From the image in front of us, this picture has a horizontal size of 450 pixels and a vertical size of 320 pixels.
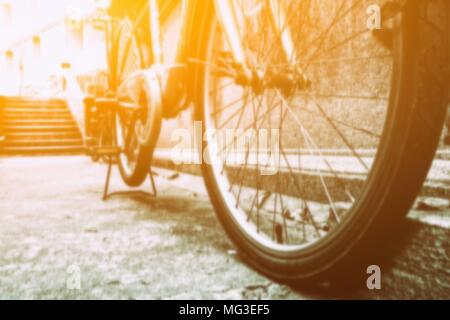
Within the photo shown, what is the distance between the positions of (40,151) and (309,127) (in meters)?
7.59

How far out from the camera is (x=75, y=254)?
1.29 metres

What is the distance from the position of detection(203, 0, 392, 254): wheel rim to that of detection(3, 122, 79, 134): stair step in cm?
848

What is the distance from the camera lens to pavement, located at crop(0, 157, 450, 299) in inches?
34.9

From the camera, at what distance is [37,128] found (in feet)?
30.9

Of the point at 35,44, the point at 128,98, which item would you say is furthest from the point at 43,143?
the point at 35,44

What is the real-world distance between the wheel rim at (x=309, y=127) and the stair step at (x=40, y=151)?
722 cm

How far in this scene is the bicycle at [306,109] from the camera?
73 cm

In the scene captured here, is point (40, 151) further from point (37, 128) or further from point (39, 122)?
point (39, 122)

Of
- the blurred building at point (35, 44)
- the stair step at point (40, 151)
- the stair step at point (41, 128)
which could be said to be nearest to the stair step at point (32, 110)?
the stair step at point (41, 128)

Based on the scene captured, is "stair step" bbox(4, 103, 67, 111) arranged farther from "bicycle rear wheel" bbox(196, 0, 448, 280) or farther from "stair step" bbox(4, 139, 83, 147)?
"bicycle rear wheel" bbox(196, 0, 448, 280)

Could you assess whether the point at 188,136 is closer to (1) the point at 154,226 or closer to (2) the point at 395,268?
(1) the point at 154,226

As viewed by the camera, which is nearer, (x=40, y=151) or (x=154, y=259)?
(x=154, y=259)

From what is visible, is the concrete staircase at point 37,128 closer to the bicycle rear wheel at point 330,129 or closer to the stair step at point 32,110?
the stair step at point 32,110
